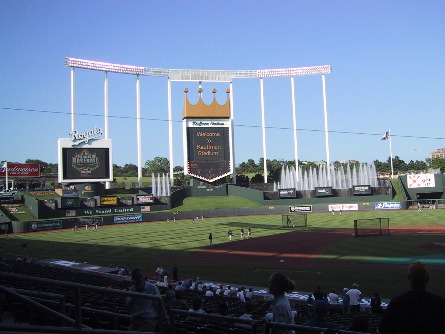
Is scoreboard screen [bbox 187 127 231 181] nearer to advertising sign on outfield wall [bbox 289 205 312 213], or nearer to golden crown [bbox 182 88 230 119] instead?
golden crown [bbox 182 88 230 119]

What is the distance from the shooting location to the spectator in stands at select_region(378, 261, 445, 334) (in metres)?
3.62

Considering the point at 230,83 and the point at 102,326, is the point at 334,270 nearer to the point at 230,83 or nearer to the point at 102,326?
the point at 102,326

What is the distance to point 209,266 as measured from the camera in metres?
28.3

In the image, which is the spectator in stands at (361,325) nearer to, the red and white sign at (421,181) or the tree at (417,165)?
the red and white sign at (421,181)

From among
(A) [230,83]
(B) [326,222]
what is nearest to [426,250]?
(B) [326,222]

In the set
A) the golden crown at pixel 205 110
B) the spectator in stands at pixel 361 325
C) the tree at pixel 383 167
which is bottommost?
the spectator in stands at pixel 361 325

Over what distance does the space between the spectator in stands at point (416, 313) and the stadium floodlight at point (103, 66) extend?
83660mm

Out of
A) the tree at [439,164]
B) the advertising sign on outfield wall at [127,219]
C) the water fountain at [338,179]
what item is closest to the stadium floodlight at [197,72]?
the water fountain at [338,179]

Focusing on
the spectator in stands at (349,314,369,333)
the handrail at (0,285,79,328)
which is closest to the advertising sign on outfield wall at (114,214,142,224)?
the spectator in stands at (349,314,369,333)

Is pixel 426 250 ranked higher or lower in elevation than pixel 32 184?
lower

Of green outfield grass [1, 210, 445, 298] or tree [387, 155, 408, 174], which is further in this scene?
tree [387, 155, 408, 174]

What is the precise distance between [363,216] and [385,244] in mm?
25262

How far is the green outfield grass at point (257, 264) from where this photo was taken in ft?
75.5

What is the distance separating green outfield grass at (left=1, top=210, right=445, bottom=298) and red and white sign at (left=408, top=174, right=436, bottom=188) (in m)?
17.2
